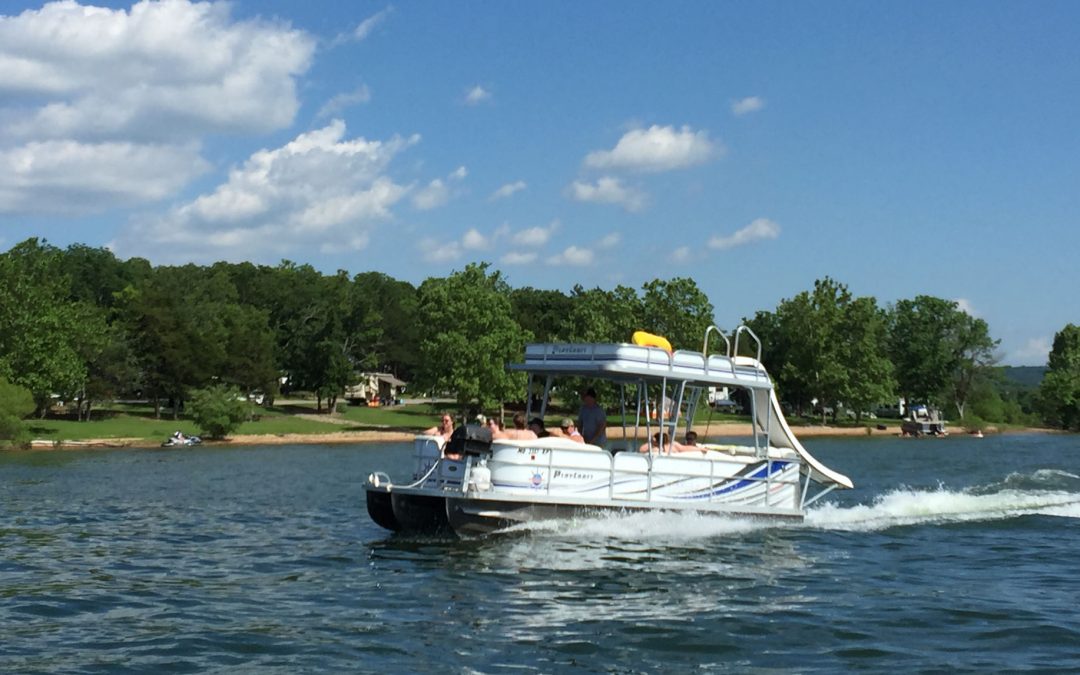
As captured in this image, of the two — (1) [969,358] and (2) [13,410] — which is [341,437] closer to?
(2) [13,410]

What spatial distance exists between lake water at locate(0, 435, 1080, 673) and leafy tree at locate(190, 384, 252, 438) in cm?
4565

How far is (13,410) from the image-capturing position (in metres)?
69.6

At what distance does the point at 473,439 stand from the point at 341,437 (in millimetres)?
64855

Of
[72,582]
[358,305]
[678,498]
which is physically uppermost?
[358,305]

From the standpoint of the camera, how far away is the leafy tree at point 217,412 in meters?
78.4

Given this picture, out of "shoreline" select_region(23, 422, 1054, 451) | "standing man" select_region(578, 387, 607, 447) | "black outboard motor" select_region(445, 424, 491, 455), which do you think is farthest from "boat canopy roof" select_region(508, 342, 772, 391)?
"shoreline" select_region(23, 422, 1054, 451)

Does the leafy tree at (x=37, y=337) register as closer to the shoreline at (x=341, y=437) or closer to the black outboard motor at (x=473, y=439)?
the shoreline at (x=341, y=437)

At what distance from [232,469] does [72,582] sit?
106ft

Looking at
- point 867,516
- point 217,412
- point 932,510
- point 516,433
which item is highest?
point 516,433

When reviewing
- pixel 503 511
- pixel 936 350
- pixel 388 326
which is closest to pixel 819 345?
pixel 936 350

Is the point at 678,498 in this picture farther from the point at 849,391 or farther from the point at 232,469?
the point at 849,391

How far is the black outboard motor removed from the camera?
890 inches

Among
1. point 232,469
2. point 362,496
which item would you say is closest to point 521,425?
point 362,496

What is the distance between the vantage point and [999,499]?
115 ft
